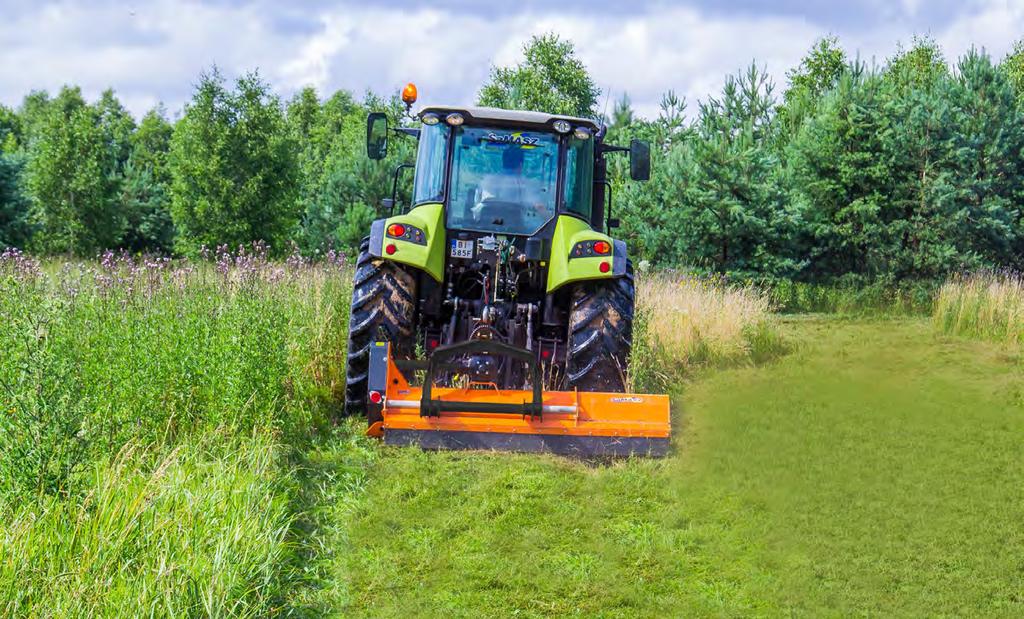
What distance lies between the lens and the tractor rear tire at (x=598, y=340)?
7043 mm

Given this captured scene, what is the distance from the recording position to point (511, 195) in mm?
7621

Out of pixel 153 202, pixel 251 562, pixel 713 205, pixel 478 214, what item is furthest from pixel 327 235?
pixel 251 562

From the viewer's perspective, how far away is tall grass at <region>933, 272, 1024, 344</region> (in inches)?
508

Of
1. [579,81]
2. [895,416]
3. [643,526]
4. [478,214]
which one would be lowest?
[643,526]

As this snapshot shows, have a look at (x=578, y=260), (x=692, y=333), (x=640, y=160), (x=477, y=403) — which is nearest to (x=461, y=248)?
(x=578, y=260)

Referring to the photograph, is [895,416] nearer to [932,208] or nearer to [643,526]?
[643,526]

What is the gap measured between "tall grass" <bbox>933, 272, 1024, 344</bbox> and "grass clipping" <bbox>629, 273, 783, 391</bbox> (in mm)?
2743

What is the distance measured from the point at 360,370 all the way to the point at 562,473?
187 centimetres

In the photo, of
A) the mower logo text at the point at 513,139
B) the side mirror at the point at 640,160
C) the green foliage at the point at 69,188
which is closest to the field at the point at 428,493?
the side mirror at the point at 640,160

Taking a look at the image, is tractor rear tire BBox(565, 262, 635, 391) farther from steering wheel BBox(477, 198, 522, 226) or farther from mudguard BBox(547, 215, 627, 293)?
steering wheel BBox(477, 198, 522, 226)

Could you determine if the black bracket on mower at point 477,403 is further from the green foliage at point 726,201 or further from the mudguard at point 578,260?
the green foliage at point 726,201

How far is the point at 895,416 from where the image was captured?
6.12 m

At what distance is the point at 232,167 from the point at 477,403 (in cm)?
1363

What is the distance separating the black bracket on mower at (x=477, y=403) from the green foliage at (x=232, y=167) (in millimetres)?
12904
